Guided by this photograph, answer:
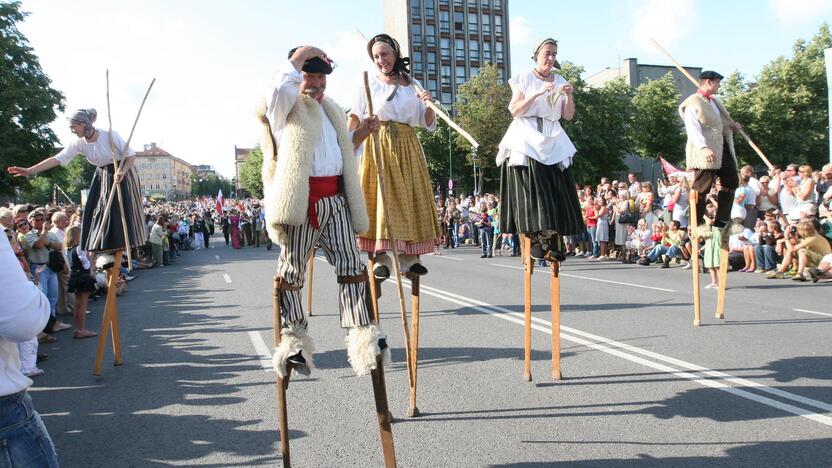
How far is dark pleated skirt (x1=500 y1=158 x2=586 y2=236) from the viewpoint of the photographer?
535 centimetres

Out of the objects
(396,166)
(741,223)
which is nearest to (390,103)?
(396,166)

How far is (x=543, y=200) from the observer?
5.36 m

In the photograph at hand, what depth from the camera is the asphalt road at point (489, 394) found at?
3.88 meters

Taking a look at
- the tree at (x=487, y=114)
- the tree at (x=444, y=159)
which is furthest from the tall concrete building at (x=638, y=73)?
the tree at (x=487, y=114)

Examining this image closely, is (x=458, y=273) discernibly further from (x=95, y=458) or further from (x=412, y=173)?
(x=95, y=458)

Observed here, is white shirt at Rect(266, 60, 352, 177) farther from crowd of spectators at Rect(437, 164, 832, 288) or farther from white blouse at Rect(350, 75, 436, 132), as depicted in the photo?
crowd of spectators at Rect(437, 164, 832, 288)

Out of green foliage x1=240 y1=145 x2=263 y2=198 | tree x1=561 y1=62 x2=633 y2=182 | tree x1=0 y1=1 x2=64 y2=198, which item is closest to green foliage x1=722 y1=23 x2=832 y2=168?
tree x1=561 y1=62 x2=633 y2=182

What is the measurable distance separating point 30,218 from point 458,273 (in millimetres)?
8954

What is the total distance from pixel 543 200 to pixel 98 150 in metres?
4.39

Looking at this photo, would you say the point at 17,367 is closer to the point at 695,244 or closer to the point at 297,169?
the point at 297,169

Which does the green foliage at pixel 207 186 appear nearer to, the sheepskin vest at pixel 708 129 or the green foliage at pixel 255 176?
the green foliage at pixel 255 176

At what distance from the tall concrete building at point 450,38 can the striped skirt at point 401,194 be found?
73883 mm

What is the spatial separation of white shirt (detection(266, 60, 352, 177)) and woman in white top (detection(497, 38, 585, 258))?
6.40 ft

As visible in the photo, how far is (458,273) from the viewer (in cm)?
1566
